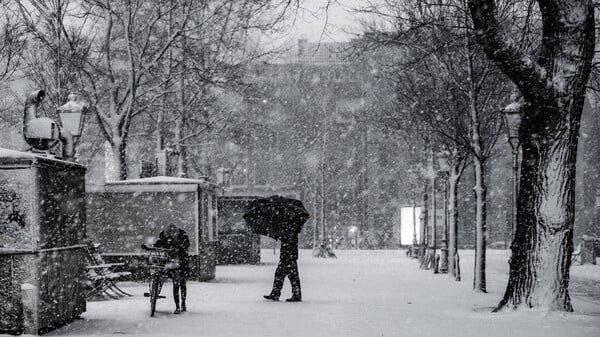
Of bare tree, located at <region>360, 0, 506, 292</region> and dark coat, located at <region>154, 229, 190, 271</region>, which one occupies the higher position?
bare tree, located at <region>360, 0, 506, 292</region>

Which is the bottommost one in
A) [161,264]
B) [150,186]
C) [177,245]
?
[161,264]

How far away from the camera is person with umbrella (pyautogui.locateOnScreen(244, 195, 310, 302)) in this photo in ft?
52.5

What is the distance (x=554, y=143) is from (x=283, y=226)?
18.3ft

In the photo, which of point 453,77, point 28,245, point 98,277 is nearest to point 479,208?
point 453,77

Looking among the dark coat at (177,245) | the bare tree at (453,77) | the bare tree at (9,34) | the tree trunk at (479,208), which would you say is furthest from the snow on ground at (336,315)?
the bare tree at (9,34)

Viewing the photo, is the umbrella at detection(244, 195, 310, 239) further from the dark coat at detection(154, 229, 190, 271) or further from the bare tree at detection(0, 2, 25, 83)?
the bare tree at detection(0, 2, 25, 83)

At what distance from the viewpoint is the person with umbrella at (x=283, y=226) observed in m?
16.0

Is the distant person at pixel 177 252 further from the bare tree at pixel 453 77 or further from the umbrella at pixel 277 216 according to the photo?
the bare tree at pixel 453 77

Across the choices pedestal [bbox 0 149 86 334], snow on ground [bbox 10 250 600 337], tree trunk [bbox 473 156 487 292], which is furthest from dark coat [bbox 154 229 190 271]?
tree trunk [bbox 473 156 487 292]

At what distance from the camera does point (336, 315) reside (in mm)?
13539

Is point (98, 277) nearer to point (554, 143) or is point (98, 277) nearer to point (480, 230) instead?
point (480, 230)

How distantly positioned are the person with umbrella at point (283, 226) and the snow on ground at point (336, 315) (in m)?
0.50

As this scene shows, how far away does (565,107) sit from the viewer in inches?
496

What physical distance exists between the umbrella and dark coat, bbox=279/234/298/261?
142 mm
